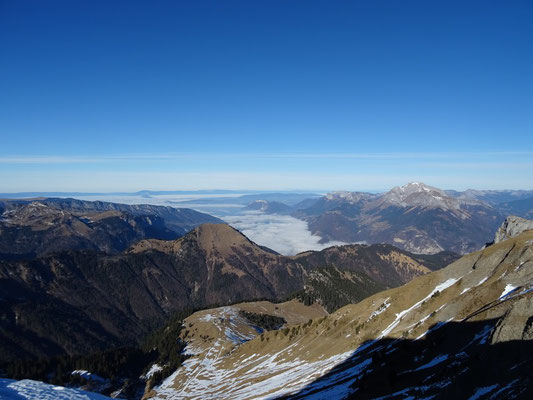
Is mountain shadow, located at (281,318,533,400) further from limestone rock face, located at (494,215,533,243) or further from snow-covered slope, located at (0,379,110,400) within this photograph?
limestone rock face, located at (494,215,533,243)

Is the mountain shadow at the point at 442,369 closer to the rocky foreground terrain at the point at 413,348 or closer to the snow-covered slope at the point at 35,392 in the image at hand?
the rocky foreground terrain at the point at 413,348

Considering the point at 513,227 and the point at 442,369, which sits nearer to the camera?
the point at 442,369

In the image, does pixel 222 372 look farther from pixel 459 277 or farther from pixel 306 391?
pixel 459 277

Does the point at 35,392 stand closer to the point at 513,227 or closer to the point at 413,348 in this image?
the point at 413,348

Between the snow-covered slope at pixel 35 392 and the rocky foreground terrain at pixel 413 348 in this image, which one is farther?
the rocky foreground terrain at pixel 413 348

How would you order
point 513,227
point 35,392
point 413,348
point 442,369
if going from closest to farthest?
point 35,392, point 442,369, point 413,348, point 513,227

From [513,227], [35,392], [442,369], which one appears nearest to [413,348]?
[442,369]

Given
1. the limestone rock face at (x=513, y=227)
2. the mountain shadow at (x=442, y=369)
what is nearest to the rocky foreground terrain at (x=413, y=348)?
the mountain shadow at (x=442, y=369)
